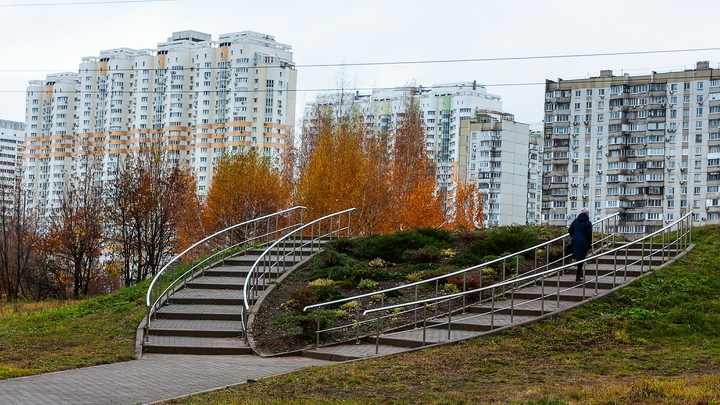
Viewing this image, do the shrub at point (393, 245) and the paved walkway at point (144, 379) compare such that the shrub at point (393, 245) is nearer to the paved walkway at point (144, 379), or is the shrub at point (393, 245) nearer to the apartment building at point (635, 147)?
the paved walkway at point (144, 379)

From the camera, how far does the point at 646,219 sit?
78438 mm

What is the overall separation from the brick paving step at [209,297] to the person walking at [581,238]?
725cm

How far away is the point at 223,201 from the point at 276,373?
98.4ft

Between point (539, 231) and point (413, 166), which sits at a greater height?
point (413, 166)

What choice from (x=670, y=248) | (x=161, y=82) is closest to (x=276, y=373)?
(x=670, y=248)

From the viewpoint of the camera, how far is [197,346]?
49.7ft

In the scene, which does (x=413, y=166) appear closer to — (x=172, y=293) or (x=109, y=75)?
(x=172, y=293)

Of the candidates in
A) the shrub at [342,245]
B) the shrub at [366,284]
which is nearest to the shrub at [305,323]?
the shrub at [366,284]

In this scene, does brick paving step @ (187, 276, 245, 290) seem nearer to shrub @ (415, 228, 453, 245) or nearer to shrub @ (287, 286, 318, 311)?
shrub @ (287, 286, 318, 311)

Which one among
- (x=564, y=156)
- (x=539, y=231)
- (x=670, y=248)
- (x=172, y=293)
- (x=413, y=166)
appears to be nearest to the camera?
(x=172, y=293)

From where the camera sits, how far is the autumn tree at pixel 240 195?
137ft

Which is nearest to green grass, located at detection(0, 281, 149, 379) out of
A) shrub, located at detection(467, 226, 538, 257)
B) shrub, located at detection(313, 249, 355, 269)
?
shrub, located at detection(313, 249, 355, 269)

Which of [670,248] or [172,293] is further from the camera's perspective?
[670,248]

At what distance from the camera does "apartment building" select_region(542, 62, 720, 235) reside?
7500 cm
